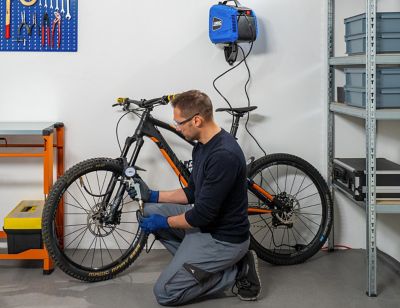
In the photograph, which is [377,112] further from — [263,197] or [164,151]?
[164,151]

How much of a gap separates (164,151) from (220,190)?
0.80 meters

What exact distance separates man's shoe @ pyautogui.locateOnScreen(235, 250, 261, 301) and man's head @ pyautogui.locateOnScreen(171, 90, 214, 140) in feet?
2.45

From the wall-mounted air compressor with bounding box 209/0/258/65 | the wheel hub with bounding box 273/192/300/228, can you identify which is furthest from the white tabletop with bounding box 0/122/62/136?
the wheel hub with bounding box 273/192/300/228

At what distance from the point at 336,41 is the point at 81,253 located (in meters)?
2.17

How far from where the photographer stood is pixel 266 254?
359 centimetres

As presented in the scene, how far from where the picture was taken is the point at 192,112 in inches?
113

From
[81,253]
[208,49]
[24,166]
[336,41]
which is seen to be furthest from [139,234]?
[336,41]

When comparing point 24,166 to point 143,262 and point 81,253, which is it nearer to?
point 81,253

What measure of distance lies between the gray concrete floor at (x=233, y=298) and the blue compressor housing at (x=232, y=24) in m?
1.41

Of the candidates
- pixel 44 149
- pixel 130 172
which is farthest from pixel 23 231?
pixel 130 172

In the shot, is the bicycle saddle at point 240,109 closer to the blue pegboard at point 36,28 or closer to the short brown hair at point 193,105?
the short brown hair at point 193,105

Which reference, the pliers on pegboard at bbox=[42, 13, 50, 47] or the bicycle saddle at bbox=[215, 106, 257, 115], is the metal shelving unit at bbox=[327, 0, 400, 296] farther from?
the pliers on pegboard at bbox=[42, 13, 50, 47]

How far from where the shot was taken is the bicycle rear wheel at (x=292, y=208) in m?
3.67

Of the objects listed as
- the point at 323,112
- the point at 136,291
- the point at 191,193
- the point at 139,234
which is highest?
the point at 323,112
